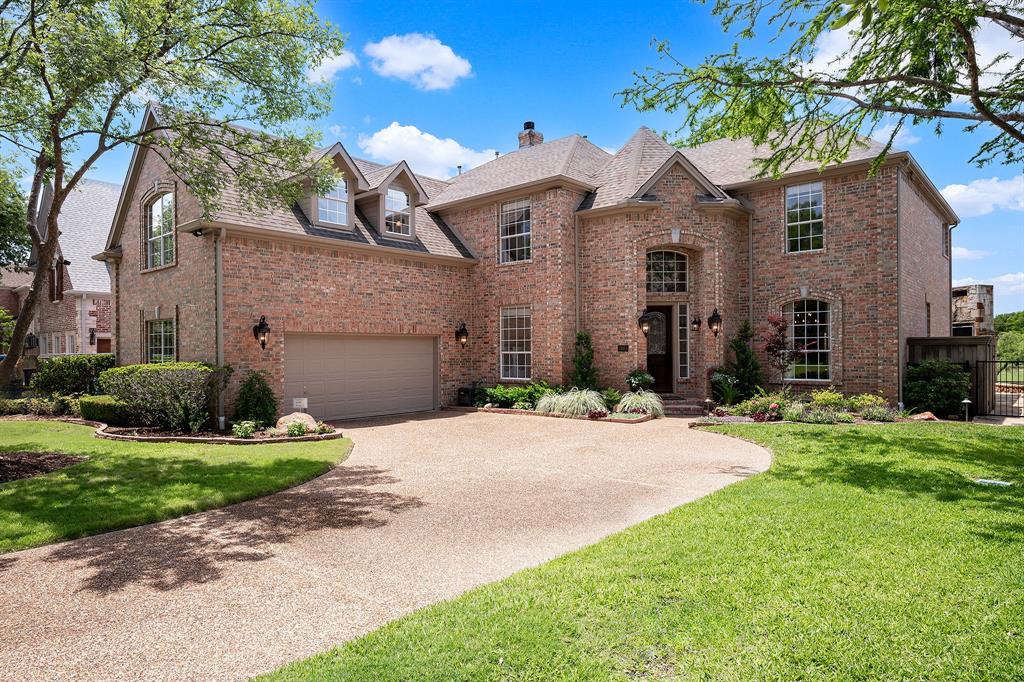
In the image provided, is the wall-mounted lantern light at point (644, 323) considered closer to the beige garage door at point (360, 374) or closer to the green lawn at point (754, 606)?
the beige garage door at point (360, 374)

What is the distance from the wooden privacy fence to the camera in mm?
14188

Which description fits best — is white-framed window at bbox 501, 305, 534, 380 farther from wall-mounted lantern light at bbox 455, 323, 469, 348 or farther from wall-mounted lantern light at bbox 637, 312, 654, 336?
wall-mounted lantern light at bbox 637, 312, 654, 336

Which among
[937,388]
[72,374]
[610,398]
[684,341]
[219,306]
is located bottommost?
[610,398]

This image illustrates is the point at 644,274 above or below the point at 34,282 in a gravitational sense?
above

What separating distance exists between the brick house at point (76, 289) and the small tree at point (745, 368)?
863 inches

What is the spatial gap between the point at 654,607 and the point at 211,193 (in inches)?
364

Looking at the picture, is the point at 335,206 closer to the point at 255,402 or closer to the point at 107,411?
the point at 255,402

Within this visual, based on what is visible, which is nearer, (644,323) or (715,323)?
(644,323)

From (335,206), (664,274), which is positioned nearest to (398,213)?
(335,206)

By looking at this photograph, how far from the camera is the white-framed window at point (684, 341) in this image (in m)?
16.3

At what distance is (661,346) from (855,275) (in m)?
5.14

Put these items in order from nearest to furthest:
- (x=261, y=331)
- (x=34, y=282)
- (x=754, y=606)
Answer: (x=754, y=606)
(x=34, y=282)
(x=261, y=331)

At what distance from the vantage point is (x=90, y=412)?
46.0ft

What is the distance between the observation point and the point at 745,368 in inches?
626
